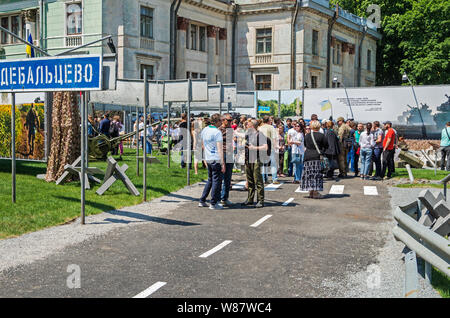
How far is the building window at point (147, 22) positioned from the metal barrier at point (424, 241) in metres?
32.6

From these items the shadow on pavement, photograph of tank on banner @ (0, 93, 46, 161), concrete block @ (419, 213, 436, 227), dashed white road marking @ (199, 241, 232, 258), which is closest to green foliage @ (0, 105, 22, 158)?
photograph of tank on banner @ (0, 93, 46, 161)

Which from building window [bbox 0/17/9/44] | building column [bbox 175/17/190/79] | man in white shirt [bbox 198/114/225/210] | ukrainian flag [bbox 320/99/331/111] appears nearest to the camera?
man in white shirt [bbox 198/114/225/210]

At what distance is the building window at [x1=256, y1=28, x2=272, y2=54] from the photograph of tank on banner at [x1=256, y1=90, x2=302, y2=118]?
52.4 feet

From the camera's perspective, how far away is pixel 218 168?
11609mm

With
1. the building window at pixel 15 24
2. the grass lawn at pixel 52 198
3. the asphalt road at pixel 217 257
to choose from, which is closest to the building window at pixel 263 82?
the building window at pixel 15 24

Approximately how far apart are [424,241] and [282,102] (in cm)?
2525

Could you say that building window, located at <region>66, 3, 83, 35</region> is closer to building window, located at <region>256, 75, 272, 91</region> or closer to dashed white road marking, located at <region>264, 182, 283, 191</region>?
building window, located at <region>256, 75, 272, 91</region>

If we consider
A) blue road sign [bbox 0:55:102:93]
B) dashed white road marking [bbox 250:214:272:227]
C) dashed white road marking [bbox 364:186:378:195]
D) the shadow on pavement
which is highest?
blue road sign [bbox 0:55:102:93]

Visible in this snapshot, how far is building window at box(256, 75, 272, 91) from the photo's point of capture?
152 ft

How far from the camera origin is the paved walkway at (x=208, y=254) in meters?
6.00

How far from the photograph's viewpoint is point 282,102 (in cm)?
3041

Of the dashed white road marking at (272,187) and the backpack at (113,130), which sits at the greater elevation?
the backpack at (113,130)

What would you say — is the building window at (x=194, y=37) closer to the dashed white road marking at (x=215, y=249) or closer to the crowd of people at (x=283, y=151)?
the crowd of people at (x=283, y=151)

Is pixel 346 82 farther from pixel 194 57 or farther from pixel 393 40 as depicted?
pixel 194 57
